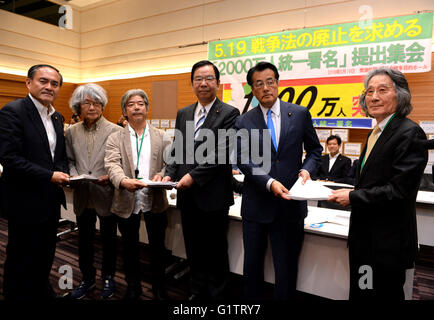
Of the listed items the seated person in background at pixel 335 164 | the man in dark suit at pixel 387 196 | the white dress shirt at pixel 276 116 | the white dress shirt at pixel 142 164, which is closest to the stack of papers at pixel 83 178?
the white dress shirt at pixel 142 164

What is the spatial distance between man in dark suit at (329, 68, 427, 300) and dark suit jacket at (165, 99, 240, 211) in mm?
763

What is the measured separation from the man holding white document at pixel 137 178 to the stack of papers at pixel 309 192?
984mm

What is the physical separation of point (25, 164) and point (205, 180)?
3.60 feet

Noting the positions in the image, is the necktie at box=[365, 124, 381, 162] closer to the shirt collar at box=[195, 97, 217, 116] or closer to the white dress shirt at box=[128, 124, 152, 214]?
the shirt collar at box=[195, 97, 217, 116]

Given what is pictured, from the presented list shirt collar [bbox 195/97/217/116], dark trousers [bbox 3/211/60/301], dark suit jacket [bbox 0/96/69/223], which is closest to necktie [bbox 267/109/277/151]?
shirt collar [bbox 195/97/217/116]

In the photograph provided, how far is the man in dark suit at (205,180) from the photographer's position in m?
1.95

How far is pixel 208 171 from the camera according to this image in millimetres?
1918

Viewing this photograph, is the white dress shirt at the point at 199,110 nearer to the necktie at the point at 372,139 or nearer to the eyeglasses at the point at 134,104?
the eyeglasses at the point at 134,104

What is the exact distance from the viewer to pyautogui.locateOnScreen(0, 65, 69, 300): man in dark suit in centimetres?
177

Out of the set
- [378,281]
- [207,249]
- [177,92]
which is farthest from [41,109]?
[177,92]

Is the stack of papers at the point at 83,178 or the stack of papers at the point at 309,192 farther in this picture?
the stack of papers at the point at 83,178

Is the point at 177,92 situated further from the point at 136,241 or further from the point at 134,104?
the point at 136,241
